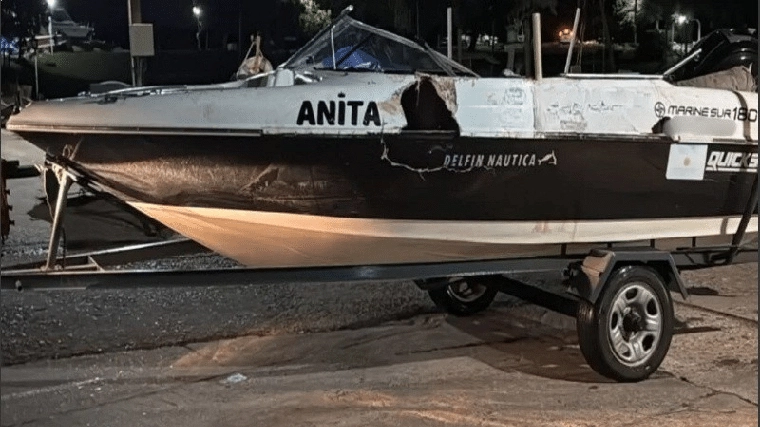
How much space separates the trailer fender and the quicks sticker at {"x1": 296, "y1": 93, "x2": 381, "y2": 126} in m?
1.60

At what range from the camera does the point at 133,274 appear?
17.6ft

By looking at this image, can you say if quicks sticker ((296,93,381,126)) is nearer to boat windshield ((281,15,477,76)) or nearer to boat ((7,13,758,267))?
boat ((7,13,758,267))

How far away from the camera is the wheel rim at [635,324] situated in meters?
6.05

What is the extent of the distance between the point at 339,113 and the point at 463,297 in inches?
103

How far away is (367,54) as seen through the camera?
20.4 ft

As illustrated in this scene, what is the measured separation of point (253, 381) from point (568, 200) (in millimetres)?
2159

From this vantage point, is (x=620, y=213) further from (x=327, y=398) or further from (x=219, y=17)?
(x=219, y=17)

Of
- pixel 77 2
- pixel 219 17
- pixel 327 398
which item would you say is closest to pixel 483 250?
pixel 327 398

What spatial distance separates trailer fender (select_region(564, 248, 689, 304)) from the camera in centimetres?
593

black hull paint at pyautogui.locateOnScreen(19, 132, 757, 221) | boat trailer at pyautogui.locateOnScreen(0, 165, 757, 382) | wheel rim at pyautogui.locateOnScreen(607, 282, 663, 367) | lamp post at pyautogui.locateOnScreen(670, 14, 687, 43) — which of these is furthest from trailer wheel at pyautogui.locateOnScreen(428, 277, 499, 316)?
lamp post at pyautogui.locateOnScreen(670, 14, 687, 43)

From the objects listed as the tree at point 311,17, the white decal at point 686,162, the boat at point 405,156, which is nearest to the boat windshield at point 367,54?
the boat at point 405,156

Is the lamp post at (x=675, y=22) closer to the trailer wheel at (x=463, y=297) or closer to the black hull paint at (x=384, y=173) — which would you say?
the trailer wheel at (x=463, y=297)

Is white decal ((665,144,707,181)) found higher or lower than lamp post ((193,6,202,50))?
lower

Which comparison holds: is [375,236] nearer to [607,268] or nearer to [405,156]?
[405,156]
